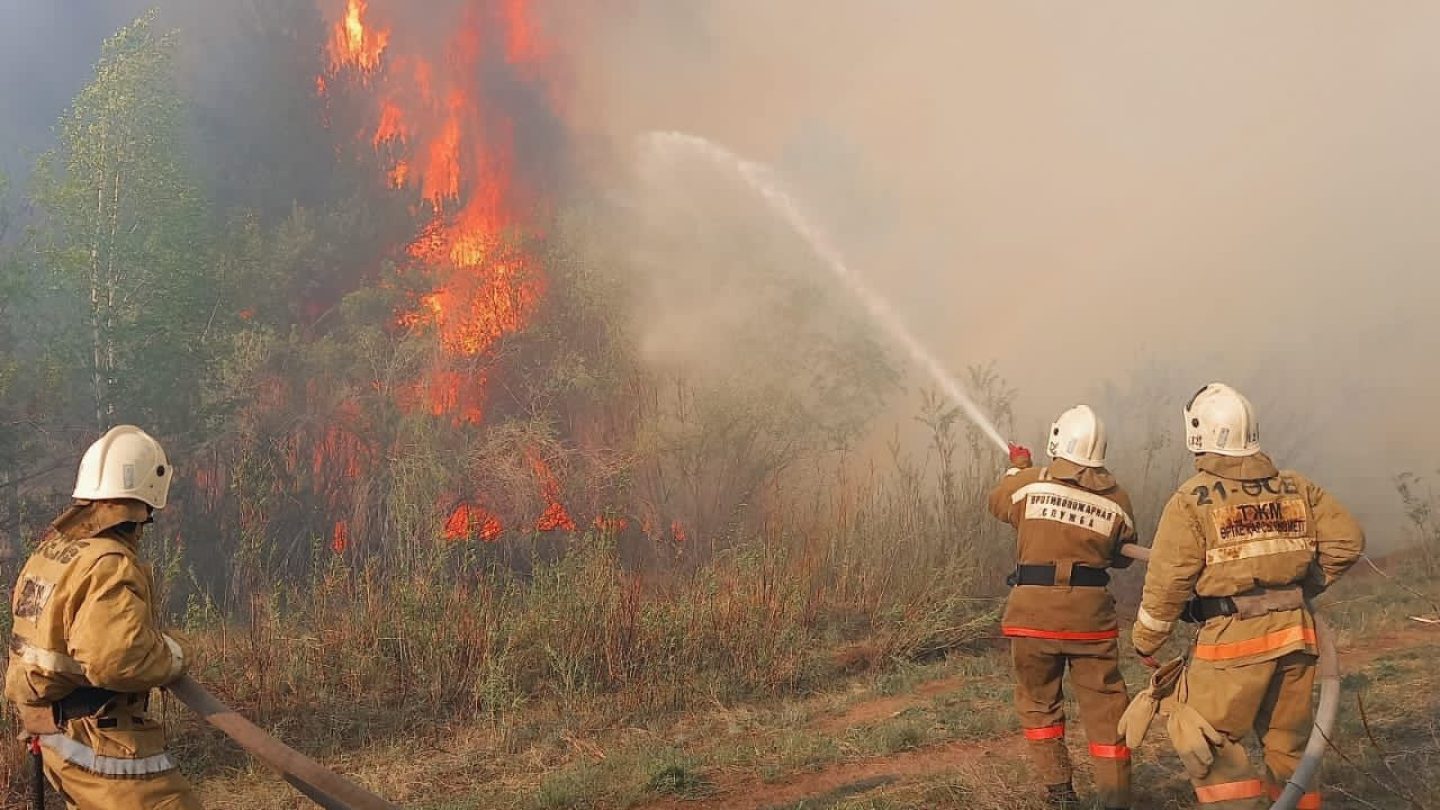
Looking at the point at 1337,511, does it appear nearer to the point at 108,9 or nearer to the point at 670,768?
the point at 670,768

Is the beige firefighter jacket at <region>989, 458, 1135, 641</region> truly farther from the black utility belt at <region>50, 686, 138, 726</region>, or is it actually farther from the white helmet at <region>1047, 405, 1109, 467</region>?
the black utility belt at <region>50, 686, 138, 726</region>

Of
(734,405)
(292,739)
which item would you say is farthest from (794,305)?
(292,739)

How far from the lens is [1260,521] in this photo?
13.5ft

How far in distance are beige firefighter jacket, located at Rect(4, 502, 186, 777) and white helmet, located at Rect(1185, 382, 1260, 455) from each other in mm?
4179

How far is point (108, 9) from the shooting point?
74.7ft

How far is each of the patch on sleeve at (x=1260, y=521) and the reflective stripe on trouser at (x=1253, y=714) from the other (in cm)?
54

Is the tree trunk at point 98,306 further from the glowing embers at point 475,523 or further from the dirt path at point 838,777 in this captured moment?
the dirt path at point 838,777

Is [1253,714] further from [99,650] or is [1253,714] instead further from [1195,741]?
[99,650]

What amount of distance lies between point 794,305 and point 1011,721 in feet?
35.7

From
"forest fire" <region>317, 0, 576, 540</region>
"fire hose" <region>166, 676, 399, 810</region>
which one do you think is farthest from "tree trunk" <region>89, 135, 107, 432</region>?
"fire hose" <region>166, 676, 399, 810</region>

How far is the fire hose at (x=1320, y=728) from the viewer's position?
3.89m

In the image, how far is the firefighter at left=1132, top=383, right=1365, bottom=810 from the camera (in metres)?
4.06

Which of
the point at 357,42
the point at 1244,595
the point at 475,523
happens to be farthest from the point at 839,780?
the point at 357,42

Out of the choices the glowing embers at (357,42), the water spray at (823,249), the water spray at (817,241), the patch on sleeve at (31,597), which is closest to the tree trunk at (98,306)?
the glowing embers at (357,42)
